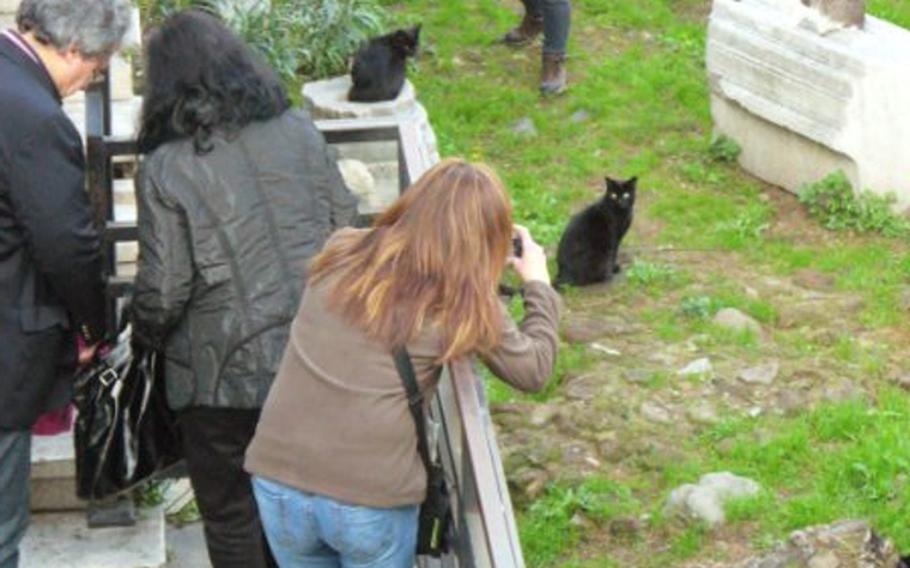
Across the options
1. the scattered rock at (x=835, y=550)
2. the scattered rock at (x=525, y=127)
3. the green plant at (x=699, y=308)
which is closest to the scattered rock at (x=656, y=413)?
the green plant at (x=699, y=308)

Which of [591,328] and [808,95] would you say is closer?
[591,328]

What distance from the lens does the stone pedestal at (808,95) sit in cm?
988

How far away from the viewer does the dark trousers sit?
5.23 m

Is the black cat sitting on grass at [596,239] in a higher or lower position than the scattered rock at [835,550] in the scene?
lower

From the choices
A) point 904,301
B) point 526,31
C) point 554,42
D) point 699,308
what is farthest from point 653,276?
point 526,31

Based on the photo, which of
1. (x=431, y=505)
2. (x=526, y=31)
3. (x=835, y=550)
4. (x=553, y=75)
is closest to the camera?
(x=431, y=505)

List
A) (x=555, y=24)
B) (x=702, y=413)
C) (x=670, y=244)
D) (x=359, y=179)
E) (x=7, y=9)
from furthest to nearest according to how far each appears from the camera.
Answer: (x=555, y=24)
(x=670, y=244)
(x=7, y=9)
(x=702, y=413)
(x=359, y=179)

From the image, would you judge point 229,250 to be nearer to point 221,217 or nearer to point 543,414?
point 221,217

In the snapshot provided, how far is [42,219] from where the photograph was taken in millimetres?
4969

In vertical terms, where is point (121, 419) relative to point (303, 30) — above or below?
above

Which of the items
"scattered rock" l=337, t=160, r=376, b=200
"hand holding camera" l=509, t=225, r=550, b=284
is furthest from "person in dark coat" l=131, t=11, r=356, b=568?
"scattered rock" l=337, t=160, r=376, b=200

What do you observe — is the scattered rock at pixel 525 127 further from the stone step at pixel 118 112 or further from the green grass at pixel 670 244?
the stone step at pixel 118 112

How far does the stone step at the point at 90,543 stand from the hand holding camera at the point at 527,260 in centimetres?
179

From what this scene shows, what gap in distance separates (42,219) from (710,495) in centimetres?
296
